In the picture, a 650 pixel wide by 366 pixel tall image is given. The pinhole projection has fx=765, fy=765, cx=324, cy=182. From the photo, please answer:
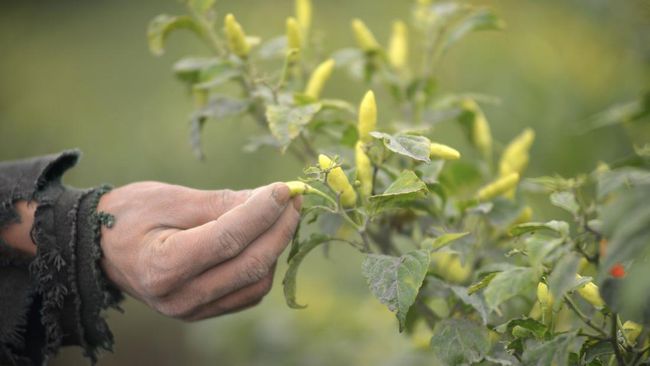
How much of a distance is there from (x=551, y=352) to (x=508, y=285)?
92 mm

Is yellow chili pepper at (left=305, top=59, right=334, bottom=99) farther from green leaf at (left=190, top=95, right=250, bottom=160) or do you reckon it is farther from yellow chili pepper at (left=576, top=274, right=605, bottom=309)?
yellow chili pepper at (left=576, top=274, right=605, bottom=309)

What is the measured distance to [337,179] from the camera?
90cm

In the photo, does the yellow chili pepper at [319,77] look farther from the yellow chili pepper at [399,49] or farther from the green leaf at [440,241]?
the green leaf at [440,241]

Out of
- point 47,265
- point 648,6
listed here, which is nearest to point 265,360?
point 47,265

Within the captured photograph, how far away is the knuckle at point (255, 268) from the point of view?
36.0 inches

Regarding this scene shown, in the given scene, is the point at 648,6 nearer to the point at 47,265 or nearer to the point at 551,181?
the point at 551,181

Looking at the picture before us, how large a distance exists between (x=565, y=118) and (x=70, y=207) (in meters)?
1.76

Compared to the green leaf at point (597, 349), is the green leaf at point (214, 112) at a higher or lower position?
higher

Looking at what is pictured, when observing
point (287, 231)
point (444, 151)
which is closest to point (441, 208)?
point (444, 151)

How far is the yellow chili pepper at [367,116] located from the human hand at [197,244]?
0.12 metres

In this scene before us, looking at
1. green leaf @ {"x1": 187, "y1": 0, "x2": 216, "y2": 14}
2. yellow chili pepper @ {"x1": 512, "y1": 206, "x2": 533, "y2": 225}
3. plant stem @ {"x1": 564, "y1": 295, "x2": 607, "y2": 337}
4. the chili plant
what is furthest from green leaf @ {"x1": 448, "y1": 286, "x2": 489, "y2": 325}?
green leaf @ {"x1": 187, "y1": 0, "x2": 216, "y2": 14}

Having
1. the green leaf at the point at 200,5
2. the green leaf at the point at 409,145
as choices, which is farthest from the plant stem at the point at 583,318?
the green leaf at the point at 200,5

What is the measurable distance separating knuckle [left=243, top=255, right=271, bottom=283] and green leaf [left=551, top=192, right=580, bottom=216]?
34 cm

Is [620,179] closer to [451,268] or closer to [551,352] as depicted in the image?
[551,352]
